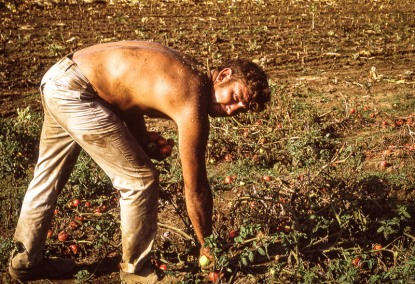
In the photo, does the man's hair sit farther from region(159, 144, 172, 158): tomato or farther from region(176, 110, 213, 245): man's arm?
region(159, 144, 172, 158): tomato

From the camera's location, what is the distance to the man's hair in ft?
9.00

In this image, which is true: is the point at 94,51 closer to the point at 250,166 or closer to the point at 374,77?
the point at 250,166

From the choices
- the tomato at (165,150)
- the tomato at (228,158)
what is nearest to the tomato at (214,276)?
the tomato at (165,150)

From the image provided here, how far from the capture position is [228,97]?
2.75 m

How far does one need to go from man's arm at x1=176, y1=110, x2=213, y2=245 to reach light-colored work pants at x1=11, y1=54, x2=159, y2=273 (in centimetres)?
29

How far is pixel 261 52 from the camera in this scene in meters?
9.21

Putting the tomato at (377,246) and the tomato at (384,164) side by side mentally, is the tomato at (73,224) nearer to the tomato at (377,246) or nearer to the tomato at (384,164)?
the tomato at (377,246)

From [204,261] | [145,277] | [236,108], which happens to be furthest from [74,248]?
[236,108]

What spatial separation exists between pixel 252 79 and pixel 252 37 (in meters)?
7.75

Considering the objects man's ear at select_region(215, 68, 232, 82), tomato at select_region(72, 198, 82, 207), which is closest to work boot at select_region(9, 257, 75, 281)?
tomato at select_region(72, 198, 82, 207)

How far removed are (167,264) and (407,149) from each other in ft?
9.38

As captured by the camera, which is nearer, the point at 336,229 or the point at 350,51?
the point at 336,229

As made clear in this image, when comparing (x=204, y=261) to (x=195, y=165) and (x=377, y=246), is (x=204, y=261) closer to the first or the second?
(x=195, y=165)

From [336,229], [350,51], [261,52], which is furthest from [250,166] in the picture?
[350,51]
